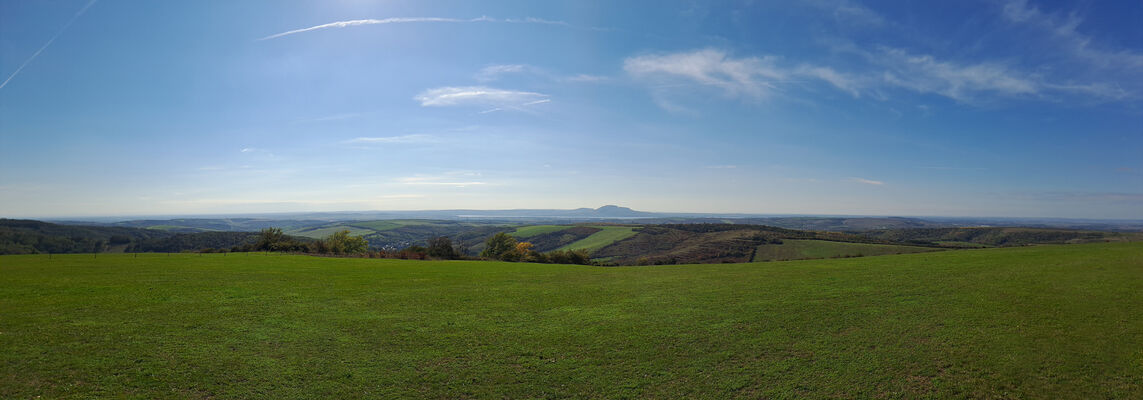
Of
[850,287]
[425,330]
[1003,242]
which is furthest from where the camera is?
[1003,242]

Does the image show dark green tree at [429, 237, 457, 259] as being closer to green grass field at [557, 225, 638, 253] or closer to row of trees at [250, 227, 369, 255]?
row of trees at [250, 227, 369, 255]

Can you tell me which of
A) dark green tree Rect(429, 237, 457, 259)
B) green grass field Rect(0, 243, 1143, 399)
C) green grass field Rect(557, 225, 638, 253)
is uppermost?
green grass field Rect(0, 243, 1143, 399)

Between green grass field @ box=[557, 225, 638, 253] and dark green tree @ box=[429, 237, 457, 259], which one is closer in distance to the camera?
dark green tree @ box=[429, 237, 457, 259]

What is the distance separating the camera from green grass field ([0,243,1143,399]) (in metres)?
7.51

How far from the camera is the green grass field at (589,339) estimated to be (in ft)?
24.6

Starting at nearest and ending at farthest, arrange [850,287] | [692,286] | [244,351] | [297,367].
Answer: [297,367] → [244,351] → [850,287] → [692,286]

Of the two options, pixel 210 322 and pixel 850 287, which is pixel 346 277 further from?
pixel 850 287

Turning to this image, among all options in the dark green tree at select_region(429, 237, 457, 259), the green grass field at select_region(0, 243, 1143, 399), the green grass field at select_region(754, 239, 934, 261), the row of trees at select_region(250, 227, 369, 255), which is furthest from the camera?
the green grass field at select_region(754, 239, 934, 261)

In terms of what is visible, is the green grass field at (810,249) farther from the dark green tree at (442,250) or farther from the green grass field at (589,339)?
the green grass field at (589,339)

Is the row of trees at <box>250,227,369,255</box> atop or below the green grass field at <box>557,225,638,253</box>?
atop

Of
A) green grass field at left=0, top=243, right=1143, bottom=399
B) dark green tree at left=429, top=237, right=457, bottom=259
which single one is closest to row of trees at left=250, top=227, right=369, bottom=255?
dark green tree at left=429, top=237, right=457, bottom=259

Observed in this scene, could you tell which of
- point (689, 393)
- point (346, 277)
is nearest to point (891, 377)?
point (689, 393)

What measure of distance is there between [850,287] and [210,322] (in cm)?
1977

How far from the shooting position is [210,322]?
36.2 ft
